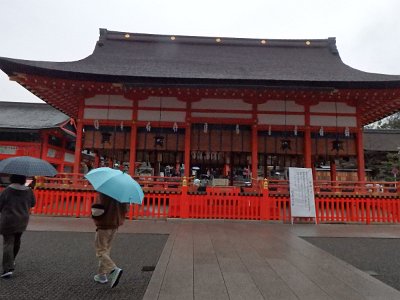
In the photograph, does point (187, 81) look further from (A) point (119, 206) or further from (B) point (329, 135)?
(A) point (119, 206)

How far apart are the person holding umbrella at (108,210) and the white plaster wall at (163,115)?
26.1 ft

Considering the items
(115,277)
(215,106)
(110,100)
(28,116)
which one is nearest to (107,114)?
(110,100)

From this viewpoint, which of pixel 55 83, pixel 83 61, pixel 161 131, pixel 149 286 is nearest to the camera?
pixel 149 286

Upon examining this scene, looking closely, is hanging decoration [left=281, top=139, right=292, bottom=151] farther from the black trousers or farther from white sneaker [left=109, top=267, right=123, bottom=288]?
the black trousers

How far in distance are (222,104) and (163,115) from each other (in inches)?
95.2

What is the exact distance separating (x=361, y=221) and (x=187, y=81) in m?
7.52

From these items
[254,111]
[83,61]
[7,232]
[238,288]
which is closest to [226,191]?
[254,111]

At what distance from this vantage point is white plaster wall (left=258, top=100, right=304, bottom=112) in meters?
11.6

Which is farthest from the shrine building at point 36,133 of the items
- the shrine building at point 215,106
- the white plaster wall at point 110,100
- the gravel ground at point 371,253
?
the gravel ground at point 371,253

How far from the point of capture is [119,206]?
367 cm

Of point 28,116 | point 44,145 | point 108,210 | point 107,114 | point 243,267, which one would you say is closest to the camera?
point 108,210

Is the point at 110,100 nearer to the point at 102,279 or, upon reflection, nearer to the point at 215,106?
the point at 215,106

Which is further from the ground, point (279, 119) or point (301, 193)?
point (279, 119)

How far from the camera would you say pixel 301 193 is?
30.9 feet
